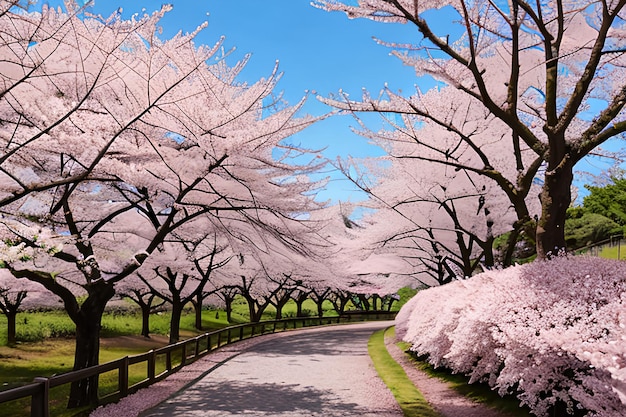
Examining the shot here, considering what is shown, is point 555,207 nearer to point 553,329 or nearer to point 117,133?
point 553,329

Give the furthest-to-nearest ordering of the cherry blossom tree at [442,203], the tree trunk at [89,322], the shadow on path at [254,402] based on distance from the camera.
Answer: the cherry blossom tree at [442,203] < the tree trunk at [89,322] < the shadow on path at [254,402]

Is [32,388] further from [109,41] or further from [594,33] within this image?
[594,33]

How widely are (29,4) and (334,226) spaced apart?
40.5 m

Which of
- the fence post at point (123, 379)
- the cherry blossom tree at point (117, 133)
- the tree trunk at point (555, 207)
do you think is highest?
the cherry blossom tree at point (117, 133)

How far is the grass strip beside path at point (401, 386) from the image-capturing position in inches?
354

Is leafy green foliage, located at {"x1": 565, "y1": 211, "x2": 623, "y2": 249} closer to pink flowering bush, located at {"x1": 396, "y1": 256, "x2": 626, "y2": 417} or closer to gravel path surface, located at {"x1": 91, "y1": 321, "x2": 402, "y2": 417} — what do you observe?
gravel path surface, located at {"x1": 91, "y1": 321, "x2": 402, "y2": 417}

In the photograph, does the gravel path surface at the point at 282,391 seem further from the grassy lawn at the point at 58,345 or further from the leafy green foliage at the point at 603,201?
the leafy green foliage at the point at 603,201

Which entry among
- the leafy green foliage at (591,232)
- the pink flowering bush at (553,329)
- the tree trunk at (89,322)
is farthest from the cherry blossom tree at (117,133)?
the leafy green foliage at (591,232)

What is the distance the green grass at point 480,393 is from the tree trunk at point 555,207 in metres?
2.71

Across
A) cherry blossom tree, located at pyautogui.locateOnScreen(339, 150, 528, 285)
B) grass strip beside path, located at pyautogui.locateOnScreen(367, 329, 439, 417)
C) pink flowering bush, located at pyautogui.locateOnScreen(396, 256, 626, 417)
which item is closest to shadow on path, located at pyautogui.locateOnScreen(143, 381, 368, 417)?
grass strip beside path, located at pyautogui.locateOnScreen(367, 329, 439, 417)

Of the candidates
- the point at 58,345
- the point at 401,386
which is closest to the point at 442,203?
the point at 401,386

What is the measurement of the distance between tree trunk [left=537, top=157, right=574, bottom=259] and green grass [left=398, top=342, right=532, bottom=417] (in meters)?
2.71

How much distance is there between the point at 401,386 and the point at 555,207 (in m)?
5.52

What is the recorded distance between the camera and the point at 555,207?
9.05 meters
